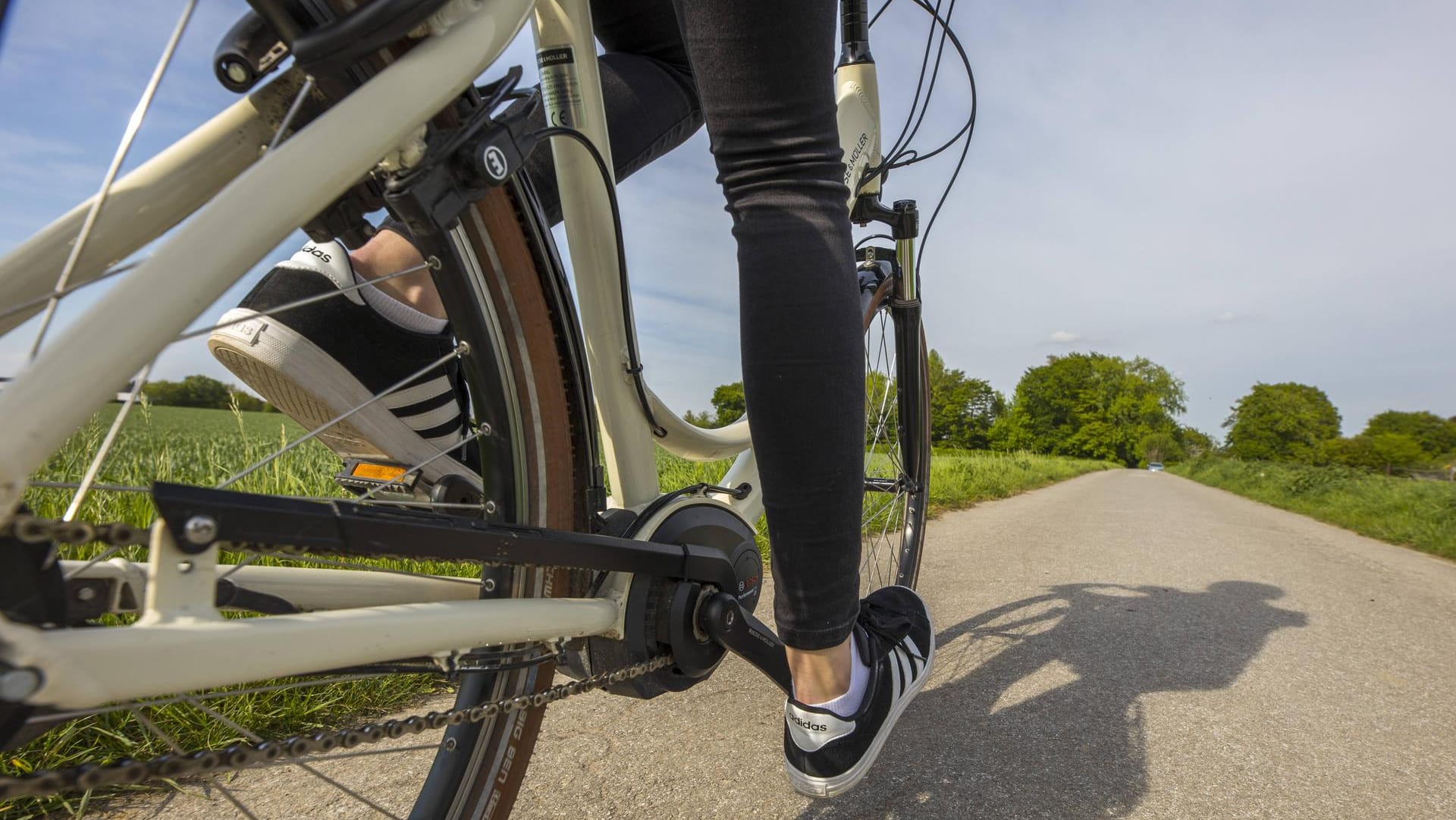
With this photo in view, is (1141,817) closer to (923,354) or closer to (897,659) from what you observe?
(897,659)

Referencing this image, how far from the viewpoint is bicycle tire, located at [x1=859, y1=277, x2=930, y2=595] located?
2129 millimetres

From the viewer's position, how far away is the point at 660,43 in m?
1.53

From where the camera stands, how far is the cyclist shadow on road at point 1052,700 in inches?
48.5

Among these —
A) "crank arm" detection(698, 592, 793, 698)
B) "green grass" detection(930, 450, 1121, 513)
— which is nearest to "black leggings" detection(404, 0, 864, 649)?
"crank arm" detection(698, 592, 793, 698)

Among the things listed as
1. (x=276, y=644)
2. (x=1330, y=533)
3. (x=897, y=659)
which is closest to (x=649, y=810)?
(x=897, y=659)

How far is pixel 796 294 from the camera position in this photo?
0.98 meters

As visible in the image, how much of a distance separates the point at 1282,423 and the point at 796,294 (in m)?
70.0

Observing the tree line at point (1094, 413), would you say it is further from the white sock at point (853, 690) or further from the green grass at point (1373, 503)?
the white sock at point (853, 690)

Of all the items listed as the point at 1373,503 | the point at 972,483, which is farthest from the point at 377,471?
the point at 1373,503

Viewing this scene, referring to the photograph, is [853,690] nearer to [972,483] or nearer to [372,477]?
[372,477]

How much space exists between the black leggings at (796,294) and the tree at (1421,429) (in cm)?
6007

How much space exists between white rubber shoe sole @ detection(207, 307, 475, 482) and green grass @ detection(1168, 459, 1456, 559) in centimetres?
758

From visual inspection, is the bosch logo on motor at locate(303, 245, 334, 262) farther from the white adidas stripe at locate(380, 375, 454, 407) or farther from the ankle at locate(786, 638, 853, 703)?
the ankle at locate(786, 638, 853, 703)

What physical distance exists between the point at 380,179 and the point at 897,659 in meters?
1.03
